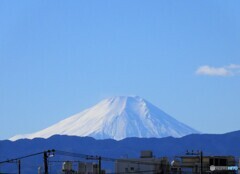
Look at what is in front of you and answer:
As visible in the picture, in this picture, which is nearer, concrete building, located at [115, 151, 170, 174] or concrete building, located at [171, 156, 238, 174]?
concrete building, located at [171, 156, 238, 174]

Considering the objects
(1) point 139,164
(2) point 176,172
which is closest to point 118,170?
(1) point 139,164

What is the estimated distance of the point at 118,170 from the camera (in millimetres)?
187500

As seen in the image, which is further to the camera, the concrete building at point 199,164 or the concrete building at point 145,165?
the concrete building at point 145,165

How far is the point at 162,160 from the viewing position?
575ft

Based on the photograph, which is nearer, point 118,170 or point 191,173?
point 191,173

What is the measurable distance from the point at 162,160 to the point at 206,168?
9.16m

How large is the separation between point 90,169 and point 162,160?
1361 centimetres

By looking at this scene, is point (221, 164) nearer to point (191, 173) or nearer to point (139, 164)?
point (191, 173)

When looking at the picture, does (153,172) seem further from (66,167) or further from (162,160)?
(66,167)

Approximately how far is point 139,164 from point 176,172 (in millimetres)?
12746

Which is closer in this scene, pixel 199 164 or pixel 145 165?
pixel 199 164

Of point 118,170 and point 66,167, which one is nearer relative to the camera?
point 66,167

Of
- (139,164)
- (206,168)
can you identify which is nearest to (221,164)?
(206,168)

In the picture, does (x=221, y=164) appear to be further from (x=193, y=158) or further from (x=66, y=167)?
(x=66, y=167)
